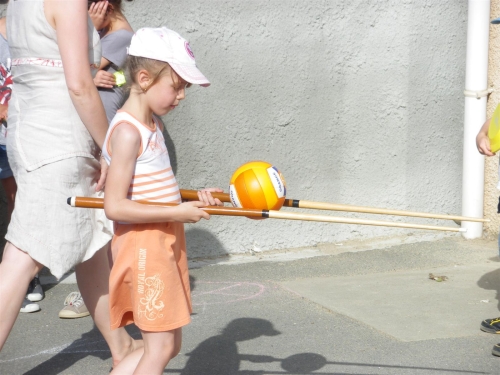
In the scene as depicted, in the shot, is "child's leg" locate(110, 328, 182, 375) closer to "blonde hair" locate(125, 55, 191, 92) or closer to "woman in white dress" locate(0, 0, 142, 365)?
"woman in white dress" locate(0, 0, 142, 365)

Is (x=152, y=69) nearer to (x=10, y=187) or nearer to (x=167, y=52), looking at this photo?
(x=167, y=52)

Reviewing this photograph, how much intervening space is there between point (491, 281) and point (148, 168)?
11.2 feet

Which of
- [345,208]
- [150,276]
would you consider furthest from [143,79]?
[345,208]

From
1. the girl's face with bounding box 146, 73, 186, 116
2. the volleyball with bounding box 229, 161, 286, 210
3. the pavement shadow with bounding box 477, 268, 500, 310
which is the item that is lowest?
the pavement shadow with bounding box 477, 268, 500, 310

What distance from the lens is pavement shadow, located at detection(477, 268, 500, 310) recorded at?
535 centimetres

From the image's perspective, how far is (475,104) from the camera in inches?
258

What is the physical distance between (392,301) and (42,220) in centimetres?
259

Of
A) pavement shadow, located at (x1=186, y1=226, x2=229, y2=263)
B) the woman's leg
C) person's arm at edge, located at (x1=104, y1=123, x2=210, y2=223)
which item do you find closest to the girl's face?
person's arm at edge, located at (x1=104, y1=123, x2=210, y2=223)

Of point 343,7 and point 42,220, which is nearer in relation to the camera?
point 42,220

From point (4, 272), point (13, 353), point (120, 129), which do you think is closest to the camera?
point (120, 129)

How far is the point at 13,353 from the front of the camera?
4199 millimetres

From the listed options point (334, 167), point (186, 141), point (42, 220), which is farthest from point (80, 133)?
point (334, 167)

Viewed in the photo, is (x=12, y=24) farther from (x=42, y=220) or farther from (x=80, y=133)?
(x=42, y=220)

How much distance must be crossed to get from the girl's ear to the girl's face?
0.02 meters
